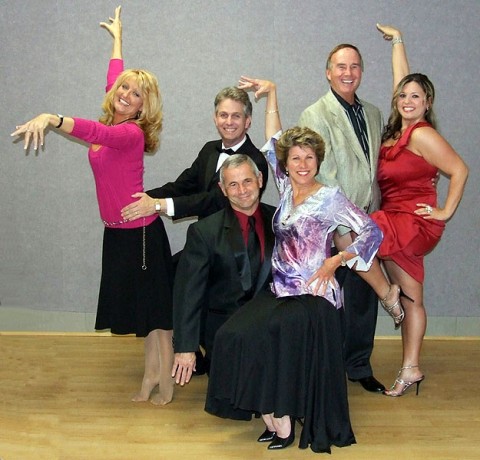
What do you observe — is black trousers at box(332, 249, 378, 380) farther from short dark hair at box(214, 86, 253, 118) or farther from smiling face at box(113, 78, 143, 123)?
smiling face at box(113, 78, 143, 123)

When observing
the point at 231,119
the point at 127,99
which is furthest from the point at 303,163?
the point at 127,99

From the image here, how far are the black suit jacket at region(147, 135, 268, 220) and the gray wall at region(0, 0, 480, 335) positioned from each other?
769 mm

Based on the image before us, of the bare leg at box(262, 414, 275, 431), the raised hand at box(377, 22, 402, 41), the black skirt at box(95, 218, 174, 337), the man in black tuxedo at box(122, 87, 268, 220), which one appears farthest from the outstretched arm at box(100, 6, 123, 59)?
the bare leg at box(262, 414, 275, 431)

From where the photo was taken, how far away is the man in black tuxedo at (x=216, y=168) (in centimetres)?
396

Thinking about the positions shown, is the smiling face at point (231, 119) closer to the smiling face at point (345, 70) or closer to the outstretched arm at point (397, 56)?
the smiling face at point (345, 70)

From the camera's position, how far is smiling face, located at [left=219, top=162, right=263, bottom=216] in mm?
3646

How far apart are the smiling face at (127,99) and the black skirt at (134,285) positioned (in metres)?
0.56

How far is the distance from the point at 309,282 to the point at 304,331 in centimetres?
25

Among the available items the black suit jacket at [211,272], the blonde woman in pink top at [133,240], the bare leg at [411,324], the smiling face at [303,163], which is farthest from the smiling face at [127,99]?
the bare leg at [411,324]

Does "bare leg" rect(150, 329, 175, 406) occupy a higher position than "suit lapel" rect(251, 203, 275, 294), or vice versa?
"suit lapel" rect(251, 203, 275, 294)

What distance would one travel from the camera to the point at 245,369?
3.46 m

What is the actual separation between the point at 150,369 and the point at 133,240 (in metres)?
0.67

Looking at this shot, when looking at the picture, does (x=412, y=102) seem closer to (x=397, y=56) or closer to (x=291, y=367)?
(x=397, y=56)

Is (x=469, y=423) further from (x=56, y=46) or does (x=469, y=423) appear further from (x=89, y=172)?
(x=56, y=46)
